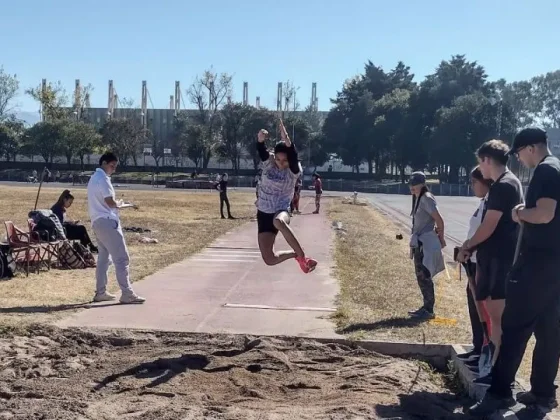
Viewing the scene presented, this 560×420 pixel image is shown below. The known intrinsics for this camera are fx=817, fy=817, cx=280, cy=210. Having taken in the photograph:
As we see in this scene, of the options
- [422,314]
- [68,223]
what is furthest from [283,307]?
[68,223]

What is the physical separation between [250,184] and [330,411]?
72.3 metres

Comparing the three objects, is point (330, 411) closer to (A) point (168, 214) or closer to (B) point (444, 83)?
(A) point (168, 214)

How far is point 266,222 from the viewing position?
8.88 m

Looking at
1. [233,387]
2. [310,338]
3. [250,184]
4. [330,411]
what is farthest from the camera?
[250,184]

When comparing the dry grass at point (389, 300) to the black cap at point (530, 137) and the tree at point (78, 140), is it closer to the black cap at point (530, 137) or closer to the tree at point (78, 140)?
the black cap at point (530, 137)

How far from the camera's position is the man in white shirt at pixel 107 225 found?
33.6ft

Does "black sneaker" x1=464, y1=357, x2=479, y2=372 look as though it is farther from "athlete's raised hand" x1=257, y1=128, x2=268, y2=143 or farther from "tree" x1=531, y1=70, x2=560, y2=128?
"tree" x1=531, y1=70, x2=560, y2=128

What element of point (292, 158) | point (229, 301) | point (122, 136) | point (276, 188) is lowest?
point (229, 301)

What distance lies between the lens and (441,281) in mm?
13844

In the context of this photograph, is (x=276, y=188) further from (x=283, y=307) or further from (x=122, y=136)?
(x=122, y=136)

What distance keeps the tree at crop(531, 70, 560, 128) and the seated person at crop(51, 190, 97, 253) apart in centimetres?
11560

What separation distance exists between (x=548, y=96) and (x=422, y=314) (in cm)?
12136

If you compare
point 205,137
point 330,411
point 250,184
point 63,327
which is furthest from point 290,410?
point 205,137

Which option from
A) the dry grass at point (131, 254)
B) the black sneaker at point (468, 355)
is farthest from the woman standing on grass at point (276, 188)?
the dry grass at point (131, 254)
